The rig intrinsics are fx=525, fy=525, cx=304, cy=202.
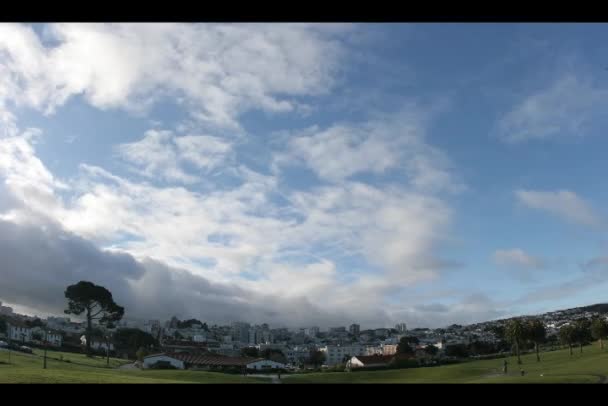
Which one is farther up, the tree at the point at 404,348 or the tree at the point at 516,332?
the tree at the point at 516,332

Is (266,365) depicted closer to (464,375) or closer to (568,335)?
(464,375)

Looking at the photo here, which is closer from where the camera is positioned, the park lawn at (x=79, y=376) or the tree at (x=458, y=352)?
the park lawn at (x=79, y=376)

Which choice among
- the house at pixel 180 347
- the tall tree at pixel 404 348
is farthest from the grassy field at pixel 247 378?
the tall tree at pixel 404 348

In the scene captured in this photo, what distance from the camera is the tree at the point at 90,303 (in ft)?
104

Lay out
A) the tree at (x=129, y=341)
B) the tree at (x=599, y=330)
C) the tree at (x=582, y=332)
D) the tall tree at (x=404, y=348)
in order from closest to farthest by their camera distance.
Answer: the tree at (x=599, y=330), the tree at (x=582, y=332), the tree at (x=129, y=341), the tall tree at (x=404, y=348)

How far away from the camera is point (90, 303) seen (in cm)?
3300

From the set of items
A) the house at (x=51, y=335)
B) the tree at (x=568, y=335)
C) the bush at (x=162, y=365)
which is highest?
the house at (x=51, y=335)

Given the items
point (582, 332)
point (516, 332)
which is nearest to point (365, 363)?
point (516, 332)

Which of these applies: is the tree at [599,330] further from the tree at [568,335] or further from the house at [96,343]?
the house at [96,343]

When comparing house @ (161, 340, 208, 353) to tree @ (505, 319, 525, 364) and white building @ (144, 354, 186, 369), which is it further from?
tree @ (505, 319, 525, 364)

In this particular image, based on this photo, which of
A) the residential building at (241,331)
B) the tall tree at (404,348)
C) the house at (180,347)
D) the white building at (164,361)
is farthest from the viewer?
the residential building at (241,331)

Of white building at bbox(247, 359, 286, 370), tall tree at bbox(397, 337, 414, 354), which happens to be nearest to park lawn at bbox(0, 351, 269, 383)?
white building at bbox(247, 359, 286, 370)
